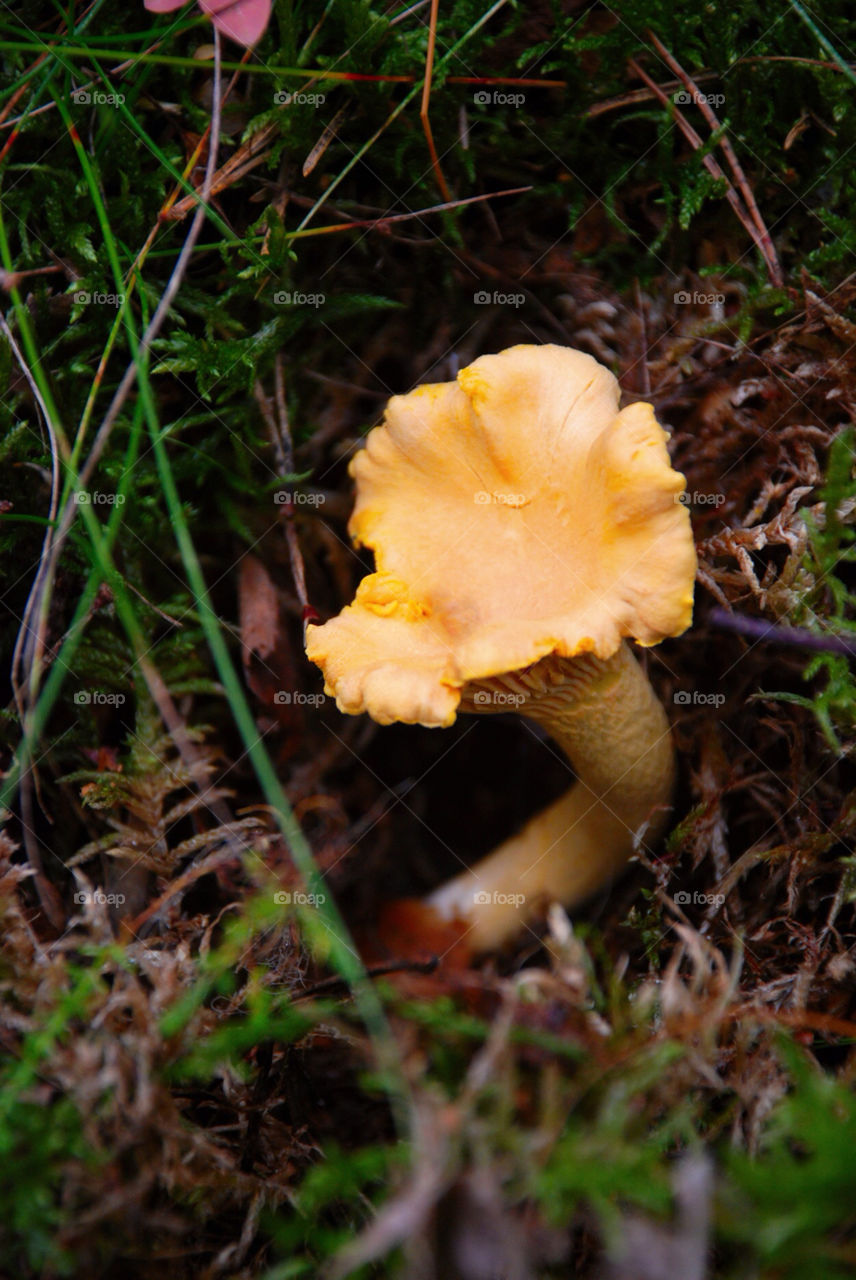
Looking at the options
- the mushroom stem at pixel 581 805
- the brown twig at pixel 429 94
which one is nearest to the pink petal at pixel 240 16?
the brown twig at pixel 429 94

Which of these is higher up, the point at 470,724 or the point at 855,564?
the point at 855,564

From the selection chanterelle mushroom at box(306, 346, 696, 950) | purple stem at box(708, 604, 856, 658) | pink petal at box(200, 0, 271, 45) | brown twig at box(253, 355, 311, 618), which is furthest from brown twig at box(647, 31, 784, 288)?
brown twig at box(253, 355, 311, 618)

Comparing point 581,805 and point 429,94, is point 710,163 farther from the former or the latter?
point 581,805

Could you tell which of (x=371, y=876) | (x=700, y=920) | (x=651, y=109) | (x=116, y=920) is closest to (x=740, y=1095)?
(x=700, y=920)

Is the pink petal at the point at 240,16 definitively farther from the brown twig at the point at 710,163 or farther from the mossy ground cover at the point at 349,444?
the brown twig at the point at 710,163

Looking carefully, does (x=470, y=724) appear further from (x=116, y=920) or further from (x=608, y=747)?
(x=116, y=920)

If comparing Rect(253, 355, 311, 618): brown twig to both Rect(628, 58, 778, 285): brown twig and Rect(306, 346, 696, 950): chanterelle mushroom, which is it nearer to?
Rect(306, 346, 696, 950): chanterelle mushroom
